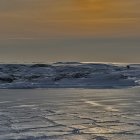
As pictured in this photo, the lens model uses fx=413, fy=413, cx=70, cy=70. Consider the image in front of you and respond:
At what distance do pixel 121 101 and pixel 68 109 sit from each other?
8.33 ft

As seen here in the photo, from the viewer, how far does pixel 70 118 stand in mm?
9844

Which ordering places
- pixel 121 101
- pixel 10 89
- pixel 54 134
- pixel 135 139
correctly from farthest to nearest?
pixel 10 89 → pixel 121 101 → pixel 54 134 → pixel 135 139

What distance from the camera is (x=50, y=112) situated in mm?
10961

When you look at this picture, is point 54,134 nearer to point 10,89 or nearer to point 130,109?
point 130,109

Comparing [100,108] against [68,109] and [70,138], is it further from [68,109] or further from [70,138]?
[70,138]

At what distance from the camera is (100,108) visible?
1174 centimetres

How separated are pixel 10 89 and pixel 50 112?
25.4ft

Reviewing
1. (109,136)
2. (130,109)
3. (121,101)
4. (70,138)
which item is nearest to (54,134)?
(70,138)

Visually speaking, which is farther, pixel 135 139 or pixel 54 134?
pixel 54 134

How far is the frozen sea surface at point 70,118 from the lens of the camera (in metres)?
7.82

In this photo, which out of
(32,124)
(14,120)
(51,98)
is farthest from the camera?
(51,98)

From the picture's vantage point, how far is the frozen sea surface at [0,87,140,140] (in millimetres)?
7818

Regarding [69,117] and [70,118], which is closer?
[70,118]

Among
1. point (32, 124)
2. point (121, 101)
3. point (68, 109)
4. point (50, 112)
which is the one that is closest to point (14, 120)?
point (32, 124)
